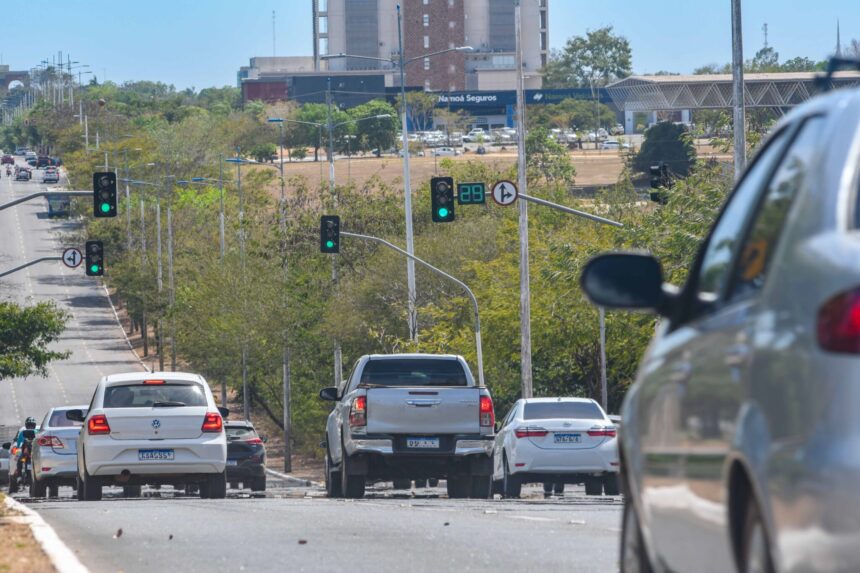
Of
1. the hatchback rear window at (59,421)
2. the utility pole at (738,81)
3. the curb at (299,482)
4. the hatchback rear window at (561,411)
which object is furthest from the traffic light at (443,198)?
the curb at (299,482)

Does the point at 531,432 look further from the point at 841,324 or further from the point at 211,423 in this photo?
the point at 841,324

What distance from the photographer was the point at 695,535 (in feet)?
18.2

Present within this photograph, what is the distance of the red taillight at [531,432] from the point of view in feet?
82.6

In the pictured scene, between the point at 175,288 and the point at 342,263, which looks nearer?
the point at 342,263

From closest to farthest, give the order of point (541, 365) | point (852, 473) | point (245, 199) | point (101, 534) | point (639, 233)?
point (852, 473), point (101, 534), point (639, 233), point (541, 365), point (245, 199)

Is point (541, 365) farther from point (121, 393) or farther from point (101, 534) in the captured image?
point (101, 534)

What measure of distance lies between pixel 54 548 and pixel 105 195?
27.5 m

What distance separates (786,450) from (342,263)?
211ft

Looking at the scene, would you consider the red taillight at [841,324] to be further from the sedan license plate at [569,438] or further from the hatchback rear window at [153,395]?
the sedan license plate at [569,438]

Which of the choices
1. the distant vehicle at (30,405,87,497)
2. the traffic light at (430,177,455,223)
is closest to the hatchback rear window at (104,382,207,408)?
the distant vehicle at (30,405,87,497)

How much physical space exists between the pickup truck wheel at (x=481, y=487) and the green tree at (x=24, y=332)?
48.1 metres

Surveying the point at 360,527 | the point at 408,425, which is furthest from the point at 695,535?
the point at 408,425

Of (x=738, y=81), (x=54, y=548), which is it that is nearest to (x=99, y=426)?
(x=54, y=548)

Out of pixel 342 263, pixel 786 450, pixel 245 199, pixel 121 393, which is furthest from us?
pixel 245 199
